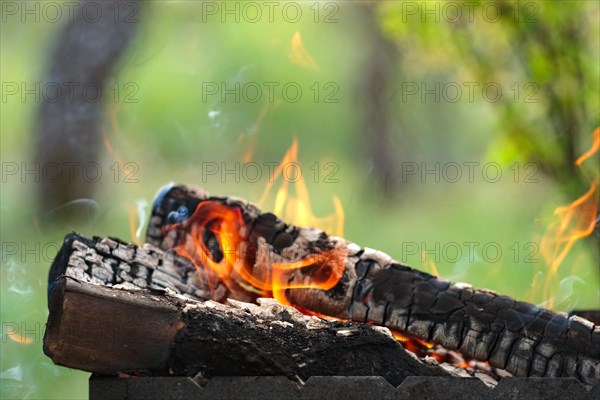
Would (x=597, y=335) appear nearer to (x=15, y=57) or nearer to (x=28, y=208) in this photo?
(x=28, y=208)

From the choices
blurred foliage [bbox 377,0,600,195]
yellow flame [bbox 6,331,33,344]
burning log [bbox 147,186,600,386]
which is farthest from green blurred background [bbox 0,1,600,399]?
burning log [bbox 147,186,600,386]

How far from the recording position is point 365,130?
49.8 feet

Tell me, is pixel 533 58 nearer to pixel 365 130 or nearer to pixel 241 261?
pixel 241 261

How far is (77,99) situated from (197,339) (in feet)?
22.3

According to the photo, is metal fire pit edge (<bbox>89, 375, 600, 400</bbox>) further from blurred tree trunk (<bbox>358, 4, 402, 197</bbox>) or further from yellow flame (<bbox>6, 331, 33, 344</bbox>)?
blurred tree trunk (<bbox>358, 4, 402, 197</bbox>)

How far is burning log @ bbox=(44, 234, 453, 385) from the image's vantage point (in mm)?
2250

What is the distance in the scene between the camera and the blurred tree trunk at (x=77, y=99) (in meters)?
8.27

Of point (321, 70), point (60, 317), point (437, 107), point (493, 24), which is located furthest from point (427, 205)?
point (60, 317)

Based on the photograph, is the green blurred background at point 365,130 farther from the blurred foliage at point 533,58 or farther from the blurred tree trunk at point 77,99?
the blurred tree trunk at point 77,99

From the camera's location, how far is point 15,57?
13.1 meters

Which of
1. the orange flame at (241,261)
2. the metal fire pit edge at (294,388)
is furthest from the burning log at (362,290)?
the metal fire pit edge at (294,388)

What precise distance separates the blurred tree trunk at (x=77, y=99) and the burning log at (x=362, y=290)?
5358mm

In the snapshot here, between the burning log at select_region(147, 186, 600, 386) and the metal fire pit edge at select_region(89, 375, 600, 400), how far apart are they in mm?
464

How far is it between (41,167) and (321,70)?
10919 millimetres
